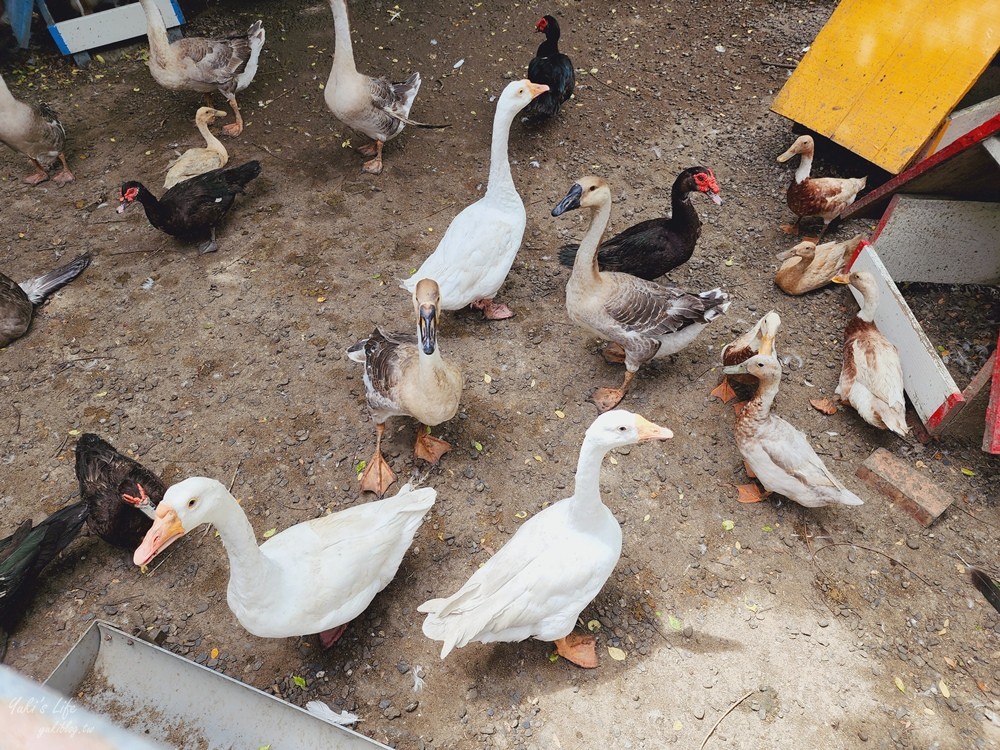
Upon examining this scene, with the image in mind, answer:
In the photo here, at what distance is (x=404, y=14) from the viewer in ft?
28.0

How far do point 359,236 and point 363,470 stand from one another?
264cm

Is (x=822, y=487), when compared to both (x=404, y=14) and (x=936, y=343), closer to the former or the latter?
(x=936, y=343)

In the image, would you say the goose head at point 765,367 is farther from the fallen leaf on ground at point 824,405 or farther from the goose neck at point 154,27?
the goose neck at point 154,27

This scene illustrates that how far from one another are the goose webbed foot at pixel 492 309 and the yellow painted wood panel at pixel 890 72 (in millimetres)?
3709

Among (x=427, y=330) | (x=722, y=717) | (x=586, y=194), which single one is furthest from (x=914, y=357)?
(x=427, y=330)

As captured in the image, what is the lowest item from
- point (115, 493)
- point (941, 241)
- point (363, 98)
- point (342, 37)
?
point (115, 493)

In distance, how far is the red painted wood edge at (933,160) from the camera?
4.26 m

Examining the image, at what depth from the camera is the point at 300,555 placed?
308cm

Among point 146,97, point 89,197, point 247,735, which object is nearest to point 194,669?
point 247,735

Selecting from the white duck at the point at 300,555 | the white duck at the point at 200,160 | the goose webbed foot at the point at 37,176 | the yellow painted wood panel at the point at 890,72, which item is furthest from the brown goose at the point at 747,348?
the goose webbed foot at the point at 37,176

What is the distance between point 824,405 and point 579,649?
8.72 feet

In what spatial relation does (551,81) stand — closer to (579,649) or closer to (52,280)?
(52,280)

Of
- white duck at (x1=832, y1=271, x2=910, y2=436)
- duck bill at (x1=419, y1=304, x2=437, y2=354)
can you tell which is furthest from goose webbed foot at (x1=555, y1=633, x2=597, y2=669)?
white duck at (x1=832, y1=271, x2=910, y2=436)

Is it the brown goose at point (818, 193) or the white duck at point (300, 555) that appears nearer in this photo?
the white duck at point (300, 555)
